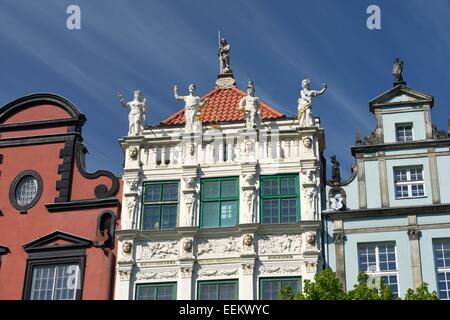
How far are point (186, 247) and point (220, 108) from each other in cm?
610

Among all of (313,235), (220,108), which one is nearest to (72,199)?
(220,108)

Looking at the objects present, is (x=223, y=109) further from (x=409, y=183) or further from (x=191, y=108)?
(x=409, y=183)

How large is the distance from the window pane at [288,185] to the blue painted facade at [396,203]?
1156mm

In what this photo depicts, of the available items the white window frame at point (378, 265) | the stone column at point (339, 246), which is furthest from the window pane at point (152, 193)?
the white window frame at point (378, 265)

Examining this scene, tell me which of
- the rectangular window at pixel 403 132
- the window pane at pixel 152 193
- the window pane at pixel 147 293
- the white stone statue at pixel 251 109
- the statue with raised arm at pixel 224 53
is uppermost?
the statue with raised arm at pixel 224 53

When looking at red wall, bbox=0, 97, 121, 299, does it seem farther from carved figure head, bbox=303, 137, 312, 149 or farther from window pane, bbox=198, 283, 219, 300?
carved figure head, bbox=303, 137, 312, 149

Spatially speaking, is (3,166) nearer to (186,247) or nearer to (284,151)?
(186,247)

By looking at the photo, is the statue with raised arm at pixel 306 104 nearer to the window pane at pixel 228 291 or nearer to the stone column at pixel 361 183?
the stone column at pixel 361 183

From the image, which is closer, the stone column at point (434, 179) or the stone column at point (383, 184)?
the stone column at point (434, 179)

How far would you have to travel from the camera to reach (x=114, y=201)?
2858cm

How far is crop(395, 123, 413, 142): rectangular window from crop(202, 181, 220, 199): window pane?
6.21m

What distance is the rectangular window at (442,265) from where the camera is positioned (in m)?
25.6

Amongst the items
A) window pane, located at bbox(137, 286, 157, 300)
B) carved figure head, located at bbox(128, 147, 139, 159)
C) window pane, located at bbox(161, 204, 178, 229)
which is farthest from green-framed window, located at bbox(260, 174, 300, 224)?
carved figure head, located at bbox(128, 147, 139, 159)

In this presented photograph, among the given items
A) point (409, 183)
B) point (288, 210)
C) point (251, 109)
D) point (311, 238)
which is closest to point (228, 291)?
point (311, 238)
